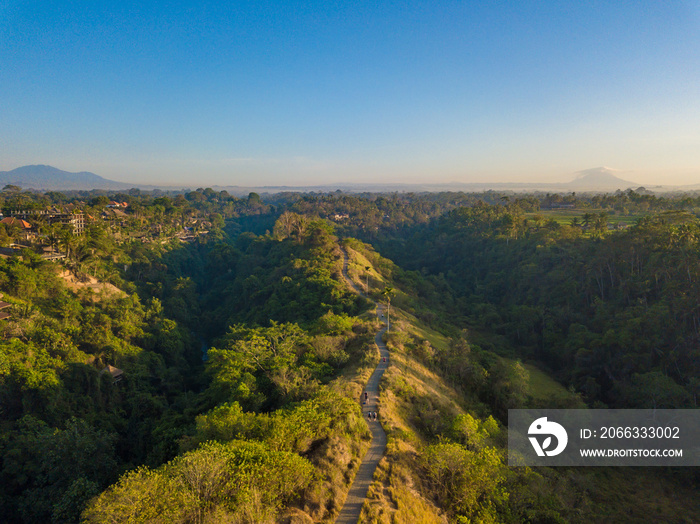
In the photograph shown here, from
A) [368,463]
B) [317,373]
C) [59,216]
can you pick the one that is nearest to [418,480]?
[368,463]

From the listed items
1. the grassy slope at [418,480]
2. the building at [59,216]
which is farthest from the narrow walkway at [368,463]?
the building at [59,216]

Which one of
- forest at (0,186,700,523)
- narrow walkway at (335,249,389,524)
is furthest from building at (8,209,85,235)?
narrow walkway at (335,249,389,524)

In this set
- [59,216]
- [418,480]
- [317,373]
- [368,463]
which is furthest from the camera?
[59,216]

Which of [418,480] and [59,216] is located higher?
[59,216]

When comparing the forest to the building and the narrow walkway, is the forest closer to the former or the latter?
the narrow walkway

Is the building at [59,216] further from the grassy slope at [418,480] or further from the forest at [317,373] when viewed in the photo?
the grassy slope at [418,480]

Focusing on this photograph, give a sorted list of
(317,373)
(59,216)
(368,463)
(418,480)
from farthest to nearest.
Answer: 1. (59,216)
2. (317,373)
3. (368,463)
4. (418,480)

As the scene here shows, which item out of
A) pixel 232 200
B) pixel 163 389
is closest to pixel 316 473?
pixel 163 389

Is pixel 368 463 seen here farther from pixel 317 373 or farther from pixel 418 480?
pixel 317 373

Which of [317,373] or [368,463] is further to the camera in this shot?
[317,373]
